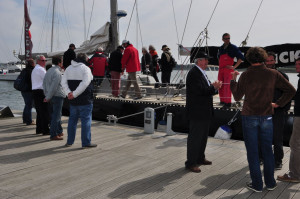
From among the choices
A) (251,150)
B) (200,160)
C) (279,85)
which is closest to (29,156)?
(200,160)

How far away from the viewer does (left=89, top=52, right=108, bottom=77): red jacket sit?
10617 millimetres

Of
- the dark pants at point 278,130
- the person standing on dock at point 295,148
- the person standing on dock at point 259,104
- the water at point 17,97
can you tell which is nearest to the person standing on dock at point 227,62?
the water at point 17,97

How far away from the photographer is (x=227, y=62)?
24.5 ft

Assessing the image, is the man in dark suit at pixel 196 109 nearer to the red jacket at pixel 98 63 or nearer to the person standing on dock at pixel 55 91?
the person standing on dock at pixel 55 91

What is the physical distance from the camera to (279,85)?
3.63 m

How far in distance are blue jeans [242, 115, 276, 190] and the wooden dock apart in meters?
0.20

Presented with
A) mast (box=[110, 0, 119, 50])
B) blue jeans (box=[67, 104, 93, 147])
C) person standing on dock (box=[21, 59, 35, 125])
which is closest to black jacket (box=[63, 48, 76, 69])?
Answer: person standing on dock (box=[21, 59, 35, 125])

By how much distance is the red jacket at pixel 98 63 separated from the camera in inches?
418

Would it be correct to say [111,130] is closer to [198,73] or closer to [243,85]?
[198,73]

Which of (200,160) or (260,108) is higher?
(260,108)

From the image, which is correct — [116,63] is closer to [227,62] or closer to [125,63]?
[125,63]

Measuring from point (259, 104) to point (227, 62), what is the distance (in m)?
4.07

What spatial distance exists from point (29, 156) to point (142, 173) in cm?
215

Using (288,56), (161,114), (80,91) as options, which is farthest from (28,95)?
(288,56)
